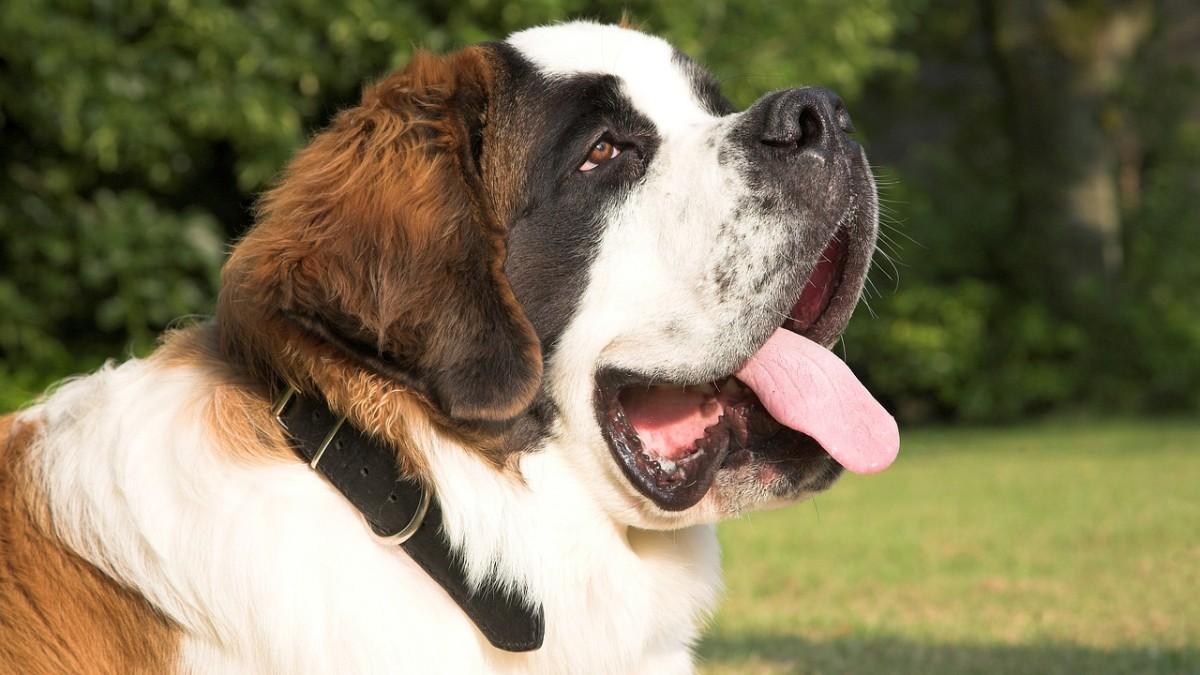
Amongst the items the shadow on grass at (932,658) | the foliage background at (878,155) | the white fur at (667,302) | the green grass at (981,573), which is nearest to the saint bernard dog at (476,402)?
the white fur at (667,302)

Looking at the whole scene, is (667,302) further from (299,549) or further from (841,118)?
(299,549)

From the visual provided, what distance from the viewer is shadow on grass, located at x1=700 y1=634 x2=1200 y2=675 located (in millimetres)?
4078

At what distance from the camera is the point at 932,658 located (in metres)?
4.32

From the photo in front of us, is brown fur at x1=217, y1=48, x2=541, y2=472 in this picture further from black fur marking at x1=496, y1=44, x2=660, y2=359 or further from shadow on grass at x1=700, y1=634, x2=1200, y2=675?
shadow on grass at x1=700, y1=634, x2=1200, y2=675

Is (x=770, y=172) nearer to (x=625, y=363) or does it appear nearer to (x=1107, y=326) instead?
(x=625, y=363)

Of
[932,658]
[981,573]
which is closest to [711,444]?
[932,658]

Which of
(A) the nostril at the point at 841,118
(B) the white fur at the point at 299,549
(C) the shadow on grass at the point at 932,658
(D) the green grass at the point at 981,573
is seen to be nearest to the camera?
(B) the white fur at the point at 299,549

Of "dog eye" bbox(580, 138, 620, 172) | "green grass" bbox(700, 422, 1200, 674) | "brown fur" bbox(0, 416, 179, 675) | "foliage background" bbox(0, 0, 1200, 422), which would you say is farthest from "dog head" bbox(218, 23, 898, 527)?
"foliage background" bbox(0, 0, 1200, 422)

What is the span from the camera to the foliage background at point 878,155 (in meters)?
7.65

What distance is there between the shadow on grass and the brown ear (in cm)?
204

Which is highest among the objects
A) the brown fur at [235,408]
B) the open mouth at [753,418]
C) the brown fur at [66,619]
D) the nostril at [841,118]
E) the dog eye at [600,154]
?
the dog eye at [600,154]

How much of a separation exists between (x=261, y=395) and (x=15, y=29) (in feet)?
17.7

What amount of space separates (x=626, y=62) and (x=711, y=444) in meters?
0.84

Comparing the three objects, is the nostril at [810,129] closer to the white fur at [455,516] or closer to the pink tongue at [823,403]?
the white fur at [455,516]
